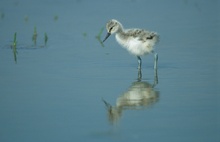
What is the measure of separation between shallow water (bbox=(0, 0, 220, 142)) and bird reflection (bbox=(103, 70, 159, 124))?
0.01m

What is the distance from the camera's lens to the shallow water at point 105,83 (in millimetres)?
7309

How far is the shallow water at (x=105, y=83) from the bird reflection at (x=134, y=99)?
0.05 feet

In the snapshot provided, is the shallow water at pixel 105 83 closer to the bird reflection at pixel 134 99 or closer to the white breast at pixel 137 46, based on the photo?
the bird reflection at pixel 134 99

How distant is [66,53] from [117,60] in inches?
52.8

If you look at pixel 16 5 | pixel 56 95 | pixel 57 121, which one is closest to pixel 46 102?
pixel 56 95

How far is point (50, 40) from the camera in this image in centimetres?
1395

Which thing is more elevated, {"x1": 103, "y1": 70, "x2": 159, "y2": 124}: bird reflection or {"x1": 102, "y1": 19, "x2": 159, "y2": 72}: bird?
{"x1": 102, "y1": 19, "x2": 159, "y2": 72}: bird

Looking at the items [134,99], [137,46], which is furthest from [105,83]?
[137,46]

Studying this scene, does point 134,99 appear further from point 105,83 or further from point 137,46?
point 137,46

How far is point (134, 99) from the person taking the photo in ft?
28.3

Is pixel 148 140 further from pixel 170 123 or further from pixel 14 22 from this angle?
pixel 14 22

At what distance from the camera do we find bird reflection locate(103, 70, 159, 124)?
8031mm

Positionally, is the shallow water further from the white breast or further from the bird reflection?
the white breast

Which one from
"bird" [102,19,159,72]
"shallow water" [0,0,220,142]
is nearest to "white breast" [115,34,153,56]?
"bird" [102,19,159,72]
